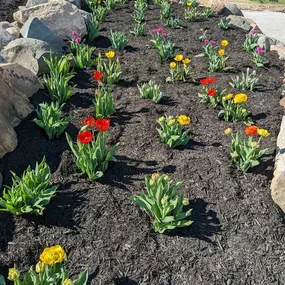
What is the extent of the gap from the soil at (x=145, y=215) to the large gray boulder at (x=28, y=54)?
53 cm

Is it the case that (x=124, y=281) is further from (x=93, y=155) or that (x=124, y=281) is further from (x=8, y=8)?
(x=8, y=8)

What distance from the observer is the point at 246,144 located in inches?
127

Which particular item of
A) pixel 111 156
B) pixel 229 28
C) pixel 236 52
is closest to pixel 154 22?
pixel 229 28

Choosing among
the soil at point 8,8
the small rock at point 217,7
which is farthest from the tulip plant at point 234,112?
the small rock at point 217,7

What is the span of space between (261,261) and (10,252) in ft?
5.35

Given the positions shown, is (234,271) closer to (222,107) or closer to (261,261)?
(261,261)

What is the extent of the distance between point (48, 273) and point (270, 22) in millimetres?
10864

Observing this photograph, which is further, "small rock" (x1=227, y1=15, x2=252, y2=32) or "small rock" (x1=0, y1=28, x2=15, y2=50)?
"small rock" (x1=227, y1=15, x2=252, y2=32)

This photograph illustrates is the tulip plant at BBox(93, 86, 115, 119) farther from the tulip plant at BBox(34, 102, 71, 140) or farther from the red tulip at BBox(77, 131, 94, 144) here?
the red tulip at BBox(77, 131, 94, 144)

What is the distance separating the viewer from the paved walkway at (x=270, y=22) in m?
9.85

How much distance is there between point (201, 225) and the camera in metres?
2.69

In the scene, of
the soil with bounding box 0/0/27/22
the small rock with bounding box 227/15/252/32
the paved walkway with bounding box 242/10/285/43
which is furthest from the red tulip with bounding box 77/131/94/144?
the paved walkway with bounding box 242/10/285/43

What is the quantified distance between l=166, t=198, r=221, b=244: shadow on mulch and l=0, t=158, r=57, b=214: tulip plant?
90 centimetres

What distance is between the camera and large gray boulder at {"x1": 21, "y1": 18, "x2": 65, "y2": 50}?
17.2 ft
